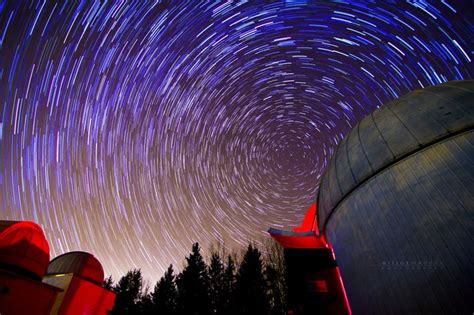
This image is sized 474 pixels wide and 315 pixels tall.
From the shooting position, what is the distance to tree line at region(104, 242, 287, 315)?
487 inches

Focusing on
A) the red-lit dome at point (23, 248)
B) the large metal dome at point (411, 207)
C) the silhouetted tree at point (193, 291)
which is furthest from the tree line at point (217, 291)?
the large metal dome at point (411, 207)

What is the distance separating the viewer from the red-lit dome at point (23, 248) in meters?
9.38

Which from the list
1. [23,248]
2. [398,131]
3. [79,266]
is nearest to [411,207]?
[398,131]

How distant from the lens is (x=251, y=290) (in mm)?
14000

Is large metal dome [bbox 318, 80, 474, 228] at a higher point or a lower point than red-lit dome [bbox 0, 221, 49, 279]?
higher

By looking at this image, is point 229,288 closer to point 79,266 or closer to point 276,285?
point 276,285

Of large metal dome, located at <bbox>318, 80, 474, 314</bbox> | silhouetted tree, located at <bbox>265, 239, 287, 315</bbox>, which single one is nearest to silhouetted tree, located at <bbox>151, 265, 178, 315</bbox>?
silhouetted tree, located at <bbox>265, 239, 287, 315</bbox>

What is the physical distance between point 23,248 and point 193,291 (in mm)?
8858

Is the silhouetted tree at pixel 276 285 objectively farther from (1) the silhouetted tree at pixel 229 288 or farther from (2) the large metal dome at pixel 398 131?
(2) the large metal dome at pixel 398 131

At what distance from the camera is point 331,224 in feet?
24.1

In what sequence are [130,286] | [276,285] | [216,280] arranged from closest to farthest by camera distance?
1. [276,285]
2. [216,280]
3. [130,286]

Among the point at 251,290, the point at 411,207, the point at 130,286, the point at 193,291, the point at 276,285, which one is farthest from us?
the point at 130,286

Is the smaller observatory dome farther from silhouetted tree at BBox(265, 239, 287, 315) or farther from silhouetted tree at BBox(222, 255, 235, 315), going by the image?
silhouetted tree at BBox(265, 239, 287, 315)

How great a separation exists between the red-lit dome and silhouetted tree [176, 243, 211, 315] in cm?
728
